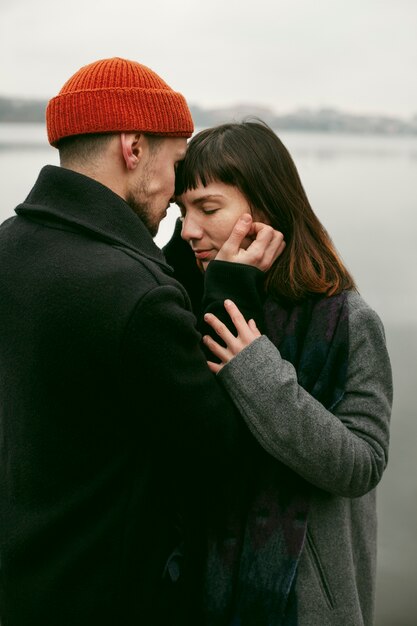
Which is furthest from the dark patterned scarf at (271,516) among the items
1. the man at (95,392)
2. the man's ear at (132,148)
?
the man's ear at (132,148)

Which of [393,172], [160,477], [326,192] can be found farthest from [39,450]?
[393,172]

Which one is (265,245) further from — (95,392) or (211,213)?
(95,392)

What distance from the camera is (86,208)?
3.46 ft

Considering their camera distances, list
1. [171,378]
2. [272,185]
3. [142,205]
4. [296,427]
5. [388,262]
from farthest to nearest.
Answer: [388,262] < [272,185] < [142,205] < [296,427] < [171,378]

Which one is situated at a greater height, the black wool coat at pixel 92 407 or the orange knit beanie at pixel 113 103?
the orange knit beanie at pixel 113 103

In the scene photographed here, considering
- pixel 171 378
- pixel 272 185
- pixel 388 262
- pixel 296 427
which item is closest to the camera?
pixel 171 378

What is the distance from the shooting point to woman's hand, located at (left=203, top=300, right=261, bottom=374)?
1137 millimetres

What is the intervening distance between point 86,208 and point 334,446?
59cm

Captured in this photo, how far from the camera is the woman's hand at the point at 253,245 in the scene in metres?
1.25

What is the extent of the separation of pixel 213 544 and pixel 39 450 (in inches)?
16.2

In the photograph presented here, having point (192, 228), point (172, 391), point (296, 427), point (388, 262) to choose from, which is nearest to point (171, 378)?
point (172, 391)

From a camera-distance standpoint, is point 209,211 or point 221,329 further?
point 209,211

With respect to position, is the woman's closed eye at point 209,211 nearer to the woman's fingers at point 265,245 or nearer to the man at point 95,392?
the woman's fingers at point 265,245

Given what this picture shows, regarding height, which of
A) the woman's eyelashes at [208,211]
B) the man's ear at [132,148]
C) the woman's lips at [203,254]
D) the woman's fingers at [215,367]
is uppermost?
the man's ear at [132,148]
